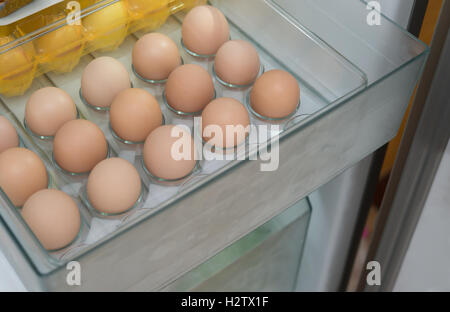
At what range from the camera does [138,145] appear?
706 millimetres

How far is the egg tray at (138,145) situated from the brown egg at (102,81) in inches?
0.7

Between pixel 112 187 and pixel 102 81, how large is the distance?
0.17 metres

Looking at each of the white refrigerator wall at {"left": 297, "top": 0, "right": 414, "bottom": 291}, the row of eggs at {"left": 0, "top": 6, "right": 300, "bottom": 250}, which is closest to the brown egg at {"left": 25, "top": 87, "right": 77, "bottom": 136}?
the row of eggs at {"left": 0, "top": 6, "right": 300, "bottom": 250}

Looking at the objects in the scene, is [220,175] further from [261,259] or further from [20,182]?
[261,259]

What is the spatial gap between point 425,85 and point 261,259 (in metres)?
0.41

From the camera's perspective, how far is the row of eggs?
62 cm

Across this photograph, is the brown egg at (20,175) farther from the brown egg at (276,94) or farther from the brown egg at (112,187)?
the brown egg at (276,94)

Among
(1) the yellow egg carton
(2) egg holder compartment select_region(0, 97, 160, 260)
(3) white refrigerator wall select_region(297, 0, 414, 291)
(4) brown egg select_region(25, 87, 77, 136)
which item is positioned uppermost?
(1) the yellow egg carton

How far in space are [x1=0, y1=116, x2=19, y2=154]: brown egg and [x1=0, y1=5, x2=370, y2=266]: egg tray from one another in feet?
0.09

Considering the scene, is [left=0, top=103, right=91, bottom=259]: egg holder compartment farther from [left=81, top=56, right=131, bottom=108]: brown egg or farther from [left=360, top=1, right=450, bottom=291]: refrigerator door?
[left=360, top=1, right=450, bottom=291]: refrigerator door

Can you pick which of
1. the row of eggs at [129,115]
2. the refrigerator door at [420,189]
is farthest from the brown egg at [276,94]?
the refrigerator door at [420,189]

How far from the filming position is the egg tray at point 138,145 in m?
0.62

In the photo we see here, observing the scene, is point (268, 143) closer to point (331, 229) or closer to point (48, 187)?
point (48, 187)

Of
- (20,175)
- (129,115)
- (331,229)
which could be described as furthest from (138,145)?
(331,229)
